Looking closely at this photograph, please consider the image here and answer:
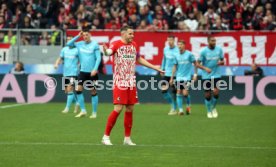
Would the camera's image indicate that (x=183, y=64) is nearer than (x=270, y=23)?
Yes

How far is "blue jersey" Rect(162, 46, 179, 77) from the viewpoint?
23639mm

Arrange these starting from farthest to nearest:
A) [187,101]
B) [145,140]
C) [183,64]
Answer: [183,64] < [187,101] < [145,140]

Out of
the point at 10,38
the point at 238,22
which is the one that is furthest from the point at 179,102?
the point at 10,38

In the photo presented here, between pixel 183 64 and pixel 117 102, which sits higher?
pixel 183 64

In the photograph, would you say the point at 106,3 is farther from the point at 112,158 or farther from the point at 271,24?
the point at 112,158

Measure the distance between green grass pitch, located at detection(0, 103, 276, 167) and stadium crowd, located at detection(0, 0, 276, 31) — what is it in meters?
6.71

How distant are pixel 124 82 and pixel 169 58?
973 centimetres

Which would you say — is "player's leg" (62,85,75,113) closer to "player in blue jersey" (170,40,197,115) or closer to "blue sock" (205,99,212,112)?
"player in blue jersey" (170,40,197,115)

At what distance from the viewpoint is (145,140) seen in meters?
15.1

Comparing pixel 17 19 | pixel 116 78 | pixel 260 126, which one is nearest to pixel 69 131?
pixel 116 78

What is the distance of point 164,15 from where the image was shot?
1210 inches

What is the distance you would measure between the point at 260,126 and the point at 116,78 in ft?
19.5

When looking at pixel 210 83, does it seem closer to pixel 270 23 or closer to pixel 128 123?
pixel 270 23

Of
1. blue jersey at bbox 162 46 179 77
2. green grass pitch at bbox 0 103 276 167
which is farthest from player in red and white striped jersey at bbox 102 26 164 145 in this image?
blue jersey at bbox 162 46 179 77
